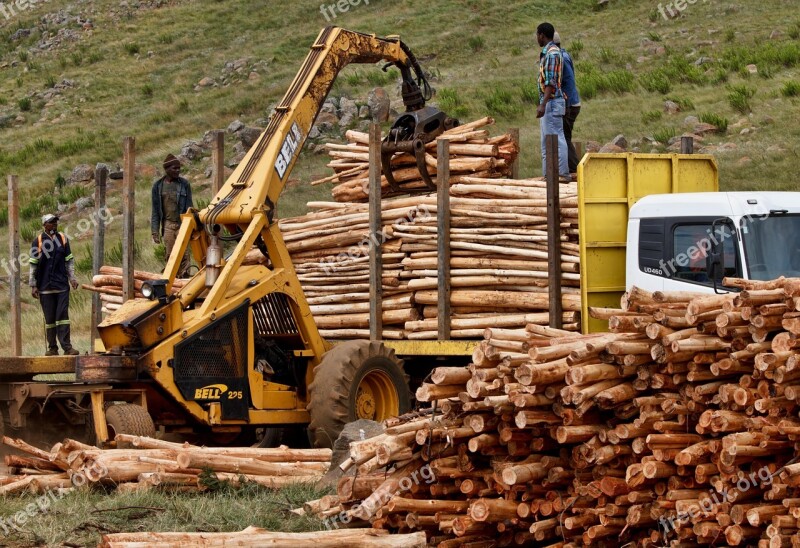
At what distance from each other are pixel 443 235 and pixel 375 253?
93 cm

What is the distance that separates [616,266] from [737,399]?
4844 millimetres

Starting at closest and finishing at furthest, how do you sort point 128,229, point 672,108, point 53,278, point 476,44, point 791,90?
point 128,229 < point 53,278 < point 791,90 < point 672,108 < point 476,44

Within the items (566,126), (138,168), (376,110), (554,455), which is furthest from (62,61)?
(554,455)

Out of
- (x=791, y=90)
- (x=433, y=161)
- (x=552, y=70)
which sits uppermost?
(x=791, y=90)

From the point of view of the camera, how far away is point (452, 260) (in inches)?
504

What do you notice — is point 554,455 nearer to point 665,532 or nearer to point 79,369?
point 665,532

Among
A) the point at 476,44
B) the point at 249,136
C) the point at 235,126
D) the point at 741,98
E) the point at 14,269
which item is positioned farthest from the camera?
the point at 476,44

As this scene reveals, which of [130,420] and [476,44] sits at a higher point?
[476,44]

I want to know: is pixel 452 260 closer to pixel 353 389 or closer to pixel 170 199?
pixel 353 389

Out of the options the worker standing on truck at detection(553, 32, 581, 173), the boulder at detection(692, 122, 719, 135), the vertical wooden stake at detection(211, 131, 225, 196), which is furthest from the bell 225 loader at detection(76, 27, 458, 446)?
the boulder at detection(692, 122, 719, 135)

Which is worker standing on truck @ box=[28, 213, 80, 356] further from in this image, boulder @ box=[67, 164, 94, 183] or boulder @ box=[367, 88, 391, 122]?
boulder @ box=[67, 164, 94, 183]

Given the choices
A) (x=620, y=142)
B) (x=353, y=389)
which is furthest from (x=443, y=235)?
(x=620, y=142)

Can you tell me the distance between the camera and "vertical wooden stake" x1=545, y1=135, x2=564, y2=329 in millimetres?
11875

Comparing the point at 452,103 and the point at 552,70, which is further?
the point at 452,103
